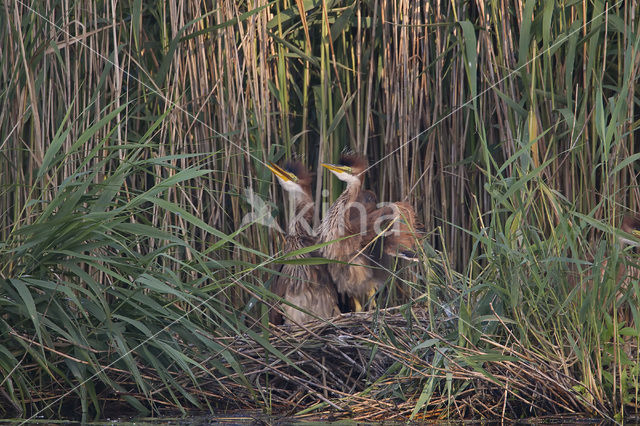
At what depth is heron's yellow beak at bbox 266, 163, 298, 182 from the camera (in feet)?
13.2

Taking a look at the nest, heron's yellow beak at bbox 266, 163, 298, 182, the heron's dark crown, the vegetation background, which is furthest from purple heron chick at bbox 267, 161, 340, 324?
the nest

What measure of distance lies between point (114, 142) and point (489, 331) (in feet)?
5.99

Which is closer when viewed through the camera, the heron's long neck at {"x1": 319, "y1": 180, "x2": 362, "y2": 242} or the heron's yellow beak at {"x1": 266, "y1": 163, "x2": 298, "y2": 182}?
the heron's yellow beak at {"x1": 266, "y1": 163, "x2": 298, "y2": 182}

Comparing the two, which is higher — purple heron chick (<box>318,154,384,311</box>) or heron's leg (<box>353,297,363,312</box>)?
purple heron chick (<box>318,154,384,311</box>)

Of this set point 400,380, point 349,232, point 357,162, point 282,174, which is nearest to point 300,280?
point 349,232

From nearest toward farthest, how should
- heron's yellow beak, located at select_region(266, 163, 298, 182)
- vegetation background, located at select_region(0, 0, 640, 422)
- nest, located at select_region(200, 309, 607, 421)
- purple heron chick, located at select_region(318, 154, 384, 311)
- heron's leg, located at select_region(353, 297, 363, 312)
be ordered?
nest, located at select_region(200, 309, 607, 421) < vegetation background, located at select_region(0, 0, 640, 422) < heron's yellow beak, located at select_region(266, 163, 298, 182) < purple heron chick, located at select_region(318, 154, 384, 311) < heron's leg, located at select_region(353, 297, 363, 312)

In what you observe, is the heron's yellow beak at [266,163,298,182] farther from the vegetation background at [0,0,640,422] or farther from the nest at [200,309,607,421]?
the nest at [200,309,607,421]

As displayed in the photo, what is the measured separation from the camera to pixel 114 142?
379 centimetres

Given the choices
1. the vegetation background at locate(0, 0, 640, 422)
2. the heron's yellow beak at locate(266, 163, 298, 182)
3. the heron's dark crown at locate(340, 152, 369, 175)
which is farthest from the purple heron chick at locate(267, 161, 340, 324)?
the heron's dark crown at locate(340, 152, 369, 175)

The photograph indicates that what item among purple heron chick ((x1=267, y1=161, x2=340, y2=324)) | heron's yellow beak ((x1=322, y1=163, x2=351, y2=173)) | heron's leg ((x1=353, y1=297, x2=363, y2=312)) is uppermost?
heron's yellow beak ((x1=322, y1=163, x2=351, y2=173))

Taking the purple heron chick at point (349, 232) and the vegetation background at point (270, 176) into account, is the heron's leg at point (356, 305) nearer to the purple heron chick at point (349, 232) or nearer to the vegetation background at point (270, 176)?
the purple heron chick at point (349, 232)

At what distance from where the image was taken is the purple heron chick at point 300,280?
408cm

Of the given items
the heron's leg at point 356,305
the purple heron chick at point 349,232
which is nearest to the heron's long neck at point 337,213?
the purple heron chick at point 349,232

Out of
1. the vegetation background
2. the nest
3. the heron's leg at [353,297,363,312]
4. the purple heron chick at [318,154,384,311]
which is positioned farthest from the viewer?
the heron's leg at [353,297,363,312]
